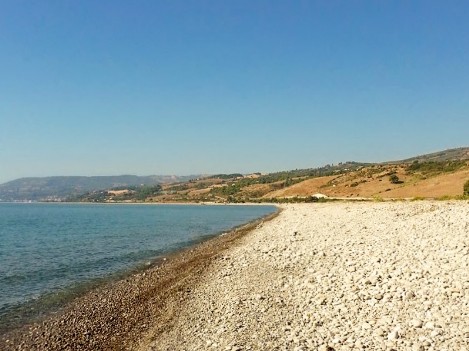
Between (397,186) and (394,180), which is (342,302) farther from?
(394,180)

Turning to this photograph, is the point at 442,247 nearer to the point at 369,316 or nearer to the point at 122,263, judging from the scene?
the point at 369,316

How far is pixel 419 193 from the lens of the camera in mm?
92500

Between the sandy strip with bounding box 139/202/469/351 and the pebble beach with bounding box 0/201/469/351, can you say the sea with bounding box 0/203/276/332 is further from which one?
the sandy strip with bounding box 139/202/469/351

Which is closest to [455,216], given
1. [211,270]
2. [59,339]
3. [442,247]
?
[442,247]

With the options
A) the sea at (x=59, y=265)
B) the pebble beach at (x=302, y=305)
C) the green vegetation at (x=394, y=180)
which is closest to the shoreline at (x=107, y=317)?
the pebble beach at (x=302, y=305)

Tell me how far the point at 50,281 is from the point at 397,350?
85.4 ft

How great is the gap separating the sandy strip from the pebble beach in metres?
0.04

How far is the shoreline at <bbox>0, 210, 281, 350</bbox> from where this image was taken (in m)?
16.2

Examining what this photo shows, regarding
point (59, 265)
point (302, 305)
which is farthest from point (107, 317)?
point (59, 265)

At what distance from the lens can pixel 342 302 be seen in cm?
1512

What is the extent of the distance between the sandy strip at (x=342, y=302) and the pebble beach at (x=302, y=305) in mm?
44

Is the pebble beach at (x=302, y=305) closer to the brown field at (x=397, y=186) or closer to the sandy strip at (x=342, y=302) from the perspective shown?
the sandy strip at (x=342, y=302)

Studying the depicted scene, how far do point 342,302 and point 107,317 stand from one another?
37.0ft

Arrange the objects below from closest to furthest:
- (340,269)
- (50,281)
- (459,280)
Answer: (459,280), (340,269), (50,281)
